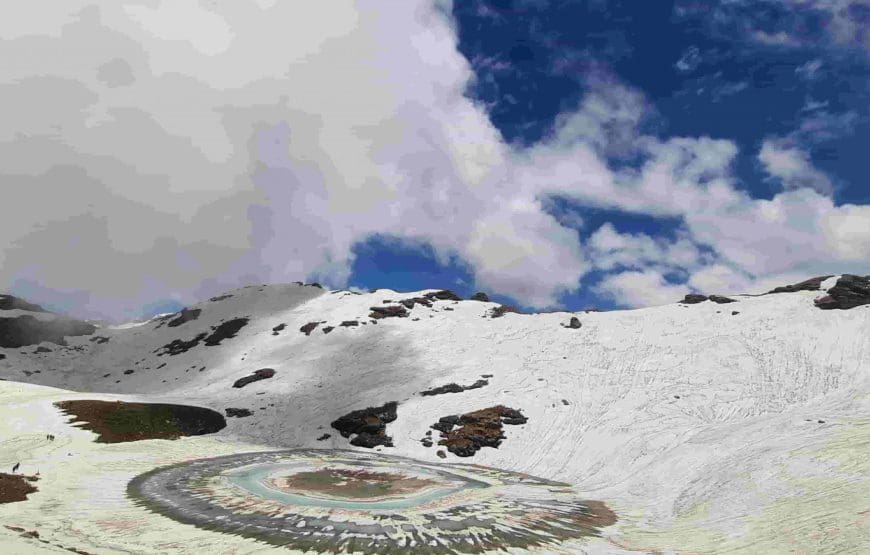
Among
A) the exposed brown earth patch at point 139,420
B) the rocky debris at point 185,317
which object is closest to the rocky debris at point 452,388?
the exposed brown earth patch at point 139,420

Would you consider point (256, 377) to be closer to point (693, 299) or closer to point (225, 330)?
point (225, 330)

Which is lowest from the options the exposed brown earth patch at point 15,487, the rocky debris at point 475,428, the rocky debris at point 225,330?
the exposed brown earth patch at point 15,487

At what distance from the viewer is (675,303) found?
292 ft

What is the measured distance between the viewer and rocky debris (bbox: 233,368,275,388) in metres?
87.0

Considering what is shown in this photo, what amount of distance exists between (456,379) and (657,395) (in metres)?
28.2

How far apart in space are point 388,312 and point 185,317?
7675cm

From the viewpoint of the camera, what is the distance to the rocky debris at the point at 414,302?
401 ft

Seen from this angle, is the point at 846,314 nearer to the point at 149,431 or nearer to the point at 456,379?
the point at 456,379

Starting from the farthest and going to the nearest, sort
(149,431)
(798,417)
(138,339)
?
(138,339)
(149,431)
(798,417)

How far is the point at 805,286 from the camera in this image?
3191 inches

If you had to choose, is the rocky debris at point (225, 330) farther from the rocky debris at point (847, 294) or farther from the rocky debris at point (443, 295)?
the rocky debris at point (847, 294)

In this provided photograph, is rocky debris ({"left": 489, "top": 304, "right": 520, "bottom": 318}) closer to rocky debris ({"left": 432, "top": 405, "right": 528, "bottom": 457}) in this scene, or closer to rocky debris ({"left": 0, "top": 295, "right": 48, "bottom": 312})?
rocky debris ({"left": 432, "top": 405, "right": 528, "bottom": 457})

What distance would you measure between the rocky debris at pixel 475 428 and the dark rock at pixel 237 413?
1125 inches

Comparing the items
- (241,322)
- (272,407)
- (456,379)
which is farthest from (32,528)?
(241,322)
